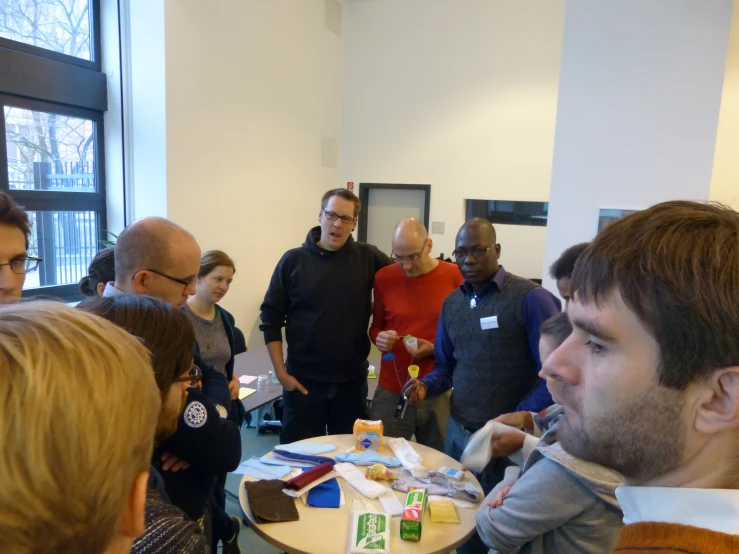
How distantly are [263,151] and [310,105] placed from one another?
1.03m

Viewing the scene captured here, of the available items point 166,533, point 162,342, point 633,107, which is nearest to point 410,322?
point 162,342

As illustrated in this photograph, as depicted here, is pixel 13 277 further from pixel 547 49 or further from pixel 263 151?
pixel 547 49

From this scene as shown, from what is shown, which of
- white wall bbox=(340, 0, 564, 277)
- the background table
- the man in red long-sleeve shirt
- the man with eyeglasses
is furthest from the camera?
white wall bbox=(340, 0, 564, 277)

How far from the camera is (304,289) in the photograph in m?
2.63

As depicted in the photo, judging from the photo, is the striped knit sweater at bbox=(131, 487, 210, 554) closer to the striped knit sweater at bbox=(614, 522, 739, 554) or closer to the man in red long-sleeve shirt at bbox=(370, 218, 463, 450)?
the striped knit sweater at bbox=(614, 522, 739, 554)

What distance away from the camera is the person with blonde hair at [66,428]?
437 millimetres

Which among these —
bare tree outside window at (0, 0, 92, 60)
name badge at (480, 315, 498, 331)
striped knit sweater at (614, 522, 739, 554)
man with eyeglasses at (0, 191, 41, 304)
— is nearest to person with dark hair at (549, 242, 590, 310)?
name badge at (480, 315, 498, 331)

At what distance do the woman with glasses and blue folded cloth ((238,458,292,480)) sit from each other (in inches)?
12.7

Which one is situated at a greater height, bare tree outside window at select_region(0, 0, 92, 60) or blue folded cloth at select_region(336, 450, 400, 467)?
bare tree outside window at select_region(0, 0, 92, 60)

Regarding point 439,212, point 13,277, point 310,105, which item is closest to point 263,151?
point 310,105

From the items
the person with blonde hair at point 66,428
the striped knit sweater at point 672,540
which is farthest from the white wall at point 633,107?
the person with blonde hair at point 66,428

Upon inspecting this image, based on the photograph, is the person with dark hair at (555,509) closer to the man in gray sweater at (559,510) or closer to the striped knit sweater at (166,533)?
the man in gray sweater at (559,510)

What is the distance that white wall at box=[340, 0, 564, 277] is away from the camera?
526 centimetres

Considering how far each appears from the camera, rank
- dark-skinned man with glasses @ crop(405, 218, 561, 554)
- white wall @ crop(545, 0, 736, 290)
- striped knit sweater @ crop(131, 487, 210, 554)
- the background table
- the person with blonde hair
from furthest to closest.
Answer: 1. white wall @ crop(545, 0, 736, 290)
2. the background table
3. dark-skinned man with glasses @ crop(405, 218, 561, 554)
4. striped knit sweater @ crop(131, 487, 210, 554)
5. the person with blonde hair
